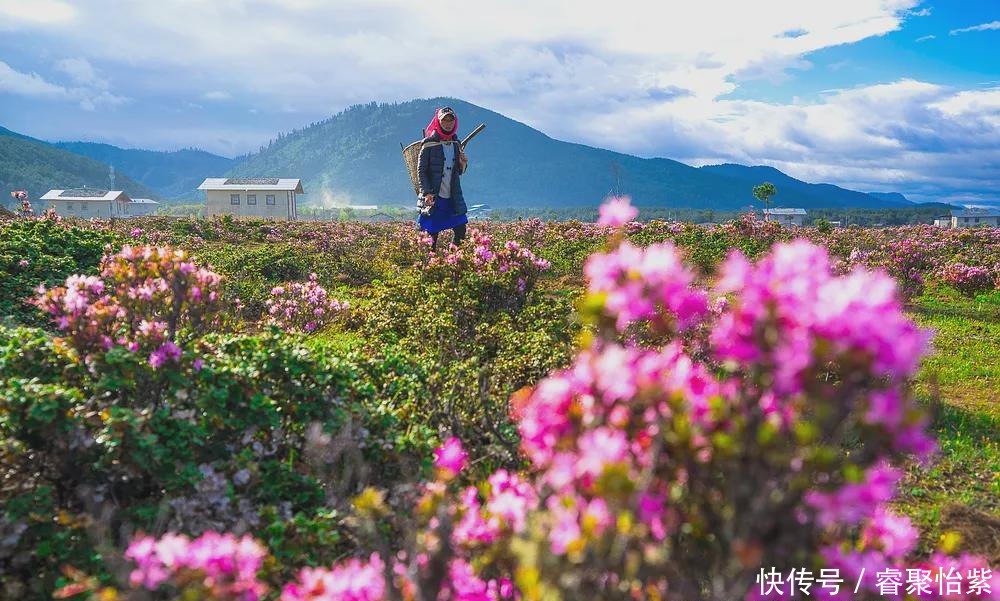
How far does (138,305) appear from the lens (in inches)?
183

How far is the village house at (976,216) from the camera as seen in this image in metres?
102

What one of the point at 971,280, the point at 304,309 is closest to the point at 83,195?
the point at 304,309

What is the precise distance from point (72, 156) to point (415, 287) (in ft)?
600

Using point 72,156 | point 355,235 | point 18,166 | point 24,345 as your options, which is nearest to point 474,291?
point 24,345

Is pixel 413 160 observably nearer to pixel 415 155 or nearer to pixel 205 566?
pixel 415 155

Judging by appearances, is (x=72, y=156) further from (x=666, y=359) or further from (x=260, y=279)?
(x=666, y=359)

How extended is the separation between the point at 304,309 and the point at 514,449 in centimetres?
533

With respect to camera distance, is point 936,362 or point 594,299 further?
point 936,362

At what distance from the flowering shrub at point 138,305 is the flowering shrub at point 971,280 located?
46.5 ft

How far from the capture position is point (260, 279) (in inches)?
520

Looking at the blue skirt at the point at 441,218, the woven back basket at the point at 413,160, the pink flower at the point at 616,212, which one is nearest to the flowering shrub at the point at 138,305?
the pink flower at the point at 616,212

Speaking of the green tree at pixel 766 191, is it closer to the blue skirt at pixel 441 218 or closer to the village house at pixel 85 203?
the blue skirt at pixel 441 218

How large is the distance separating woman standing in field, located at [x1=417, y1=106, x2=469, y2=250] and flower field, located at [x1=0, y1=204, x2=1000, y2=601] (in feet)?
14.4

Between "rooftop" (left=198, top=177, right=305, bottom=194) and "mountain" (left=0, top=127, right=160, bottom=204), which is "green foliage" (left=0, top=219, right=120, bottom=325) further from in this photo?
"mountain" (left=0, top=127, right=160, bottom=204)
